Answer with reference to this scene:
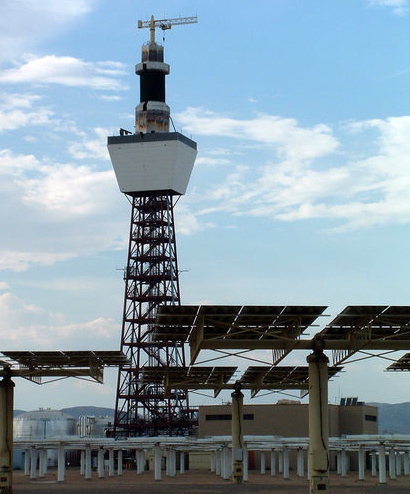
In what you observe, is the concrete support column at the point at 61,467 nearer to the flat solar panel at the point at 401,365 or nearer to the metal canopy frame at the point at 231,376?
the metal canopy frame at the point at 231,376

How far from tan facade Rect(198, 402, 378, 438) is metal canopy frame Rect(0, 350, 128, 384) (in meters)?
75.4

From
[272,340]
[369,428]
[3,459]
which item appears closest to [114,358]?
[3,459]

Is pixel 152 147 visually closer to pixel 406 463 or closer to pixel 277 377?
pixel 406 463

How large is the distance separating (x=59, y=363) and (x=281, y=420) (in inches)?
3088

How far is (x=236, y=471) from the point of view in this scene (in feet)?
259

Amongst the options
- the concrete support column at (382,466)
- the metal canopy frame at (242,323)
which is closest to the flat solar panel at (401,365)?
the metal canopy frame at (242,323)

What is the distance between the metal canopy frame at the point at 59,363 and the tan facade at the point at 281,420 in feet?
247

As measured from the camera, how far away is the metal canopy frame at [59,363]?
6012 cm

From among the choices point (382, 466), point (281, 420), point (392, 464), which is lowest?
point (392, 464)

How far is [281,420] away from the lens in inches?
5389

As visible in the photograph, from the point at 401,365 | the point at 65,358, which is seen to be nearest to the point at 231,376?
the point at 401,365

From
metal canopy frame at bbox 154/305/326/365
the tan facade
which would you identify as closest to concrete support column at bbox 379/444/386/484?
the tan facade

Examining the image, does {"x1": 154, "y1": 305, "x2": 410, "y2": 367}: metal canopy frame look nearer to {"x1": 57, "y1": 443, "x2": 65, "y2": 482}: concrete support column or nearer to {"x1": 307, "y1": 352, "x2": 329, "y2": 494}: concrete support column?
{"x1": 307, "y1": 352, "x2": 329, "y2": 494}: concrete support column

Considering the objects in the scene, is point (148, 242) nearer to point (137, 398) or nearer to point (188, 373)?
point (137, 398)
